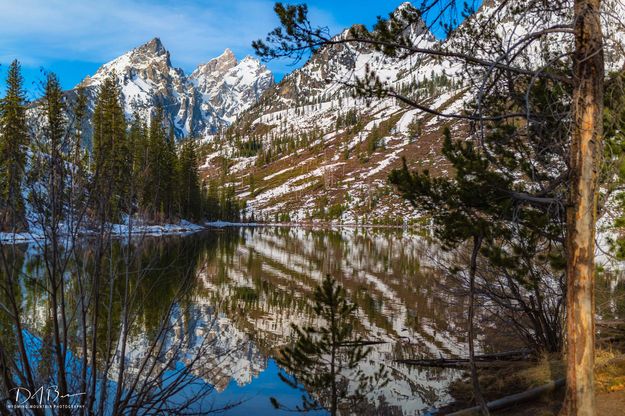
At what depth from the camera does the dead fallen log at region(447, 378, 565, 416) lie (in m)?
8.15

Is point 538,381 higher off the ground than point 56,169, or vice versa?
point 56,169

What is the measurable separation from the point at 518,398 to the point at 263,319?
10.9 metres

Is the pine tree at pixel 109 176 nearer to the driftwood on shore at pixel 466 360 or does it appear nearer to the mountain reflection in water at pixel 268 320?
the mountain reflection in water at pixel 268 320

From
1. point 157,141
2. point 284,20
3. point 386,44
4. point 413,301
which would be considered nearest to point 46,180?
point 284,20

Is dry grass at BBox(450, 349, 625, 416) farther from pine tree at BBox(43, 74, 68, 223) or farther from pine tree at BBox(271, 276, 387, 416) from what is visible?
pine tree at BBox(43, 74, 68, 223)

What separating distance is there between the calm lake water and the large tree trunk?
3.86 meters

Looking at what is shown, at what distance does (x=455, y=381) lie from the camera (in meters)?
11.5

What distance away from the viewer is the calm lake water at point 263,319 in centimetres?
739

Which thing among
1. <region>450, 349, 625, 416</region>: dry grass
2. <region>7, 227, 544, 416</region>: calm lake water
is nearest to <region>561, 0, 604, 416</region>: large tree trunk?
<region>450, 349, 625, 416</region>: dry grass

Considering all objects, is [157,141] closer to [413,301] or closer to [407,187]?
[413,301]

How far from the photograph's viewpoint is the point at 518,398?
824 centimetres

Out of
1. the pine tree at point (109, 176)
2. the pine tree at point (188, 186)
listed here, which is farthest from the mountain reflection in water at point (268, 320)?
the pine tree at point (188, 186)

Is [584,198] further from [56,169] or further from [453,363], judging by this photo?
[453,363]

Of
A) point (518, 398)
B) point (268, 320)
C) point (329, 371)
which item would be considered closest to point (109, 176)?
point (518, 398)
